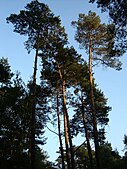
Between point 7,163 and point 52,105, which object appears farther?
point 52,105

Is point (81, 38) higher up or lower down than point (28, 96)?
higher up

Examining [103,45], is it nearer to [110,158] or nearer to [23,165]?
[23,165]

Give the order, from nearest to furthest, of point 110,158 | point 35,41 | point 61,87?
point 35,41, point 61,87, point 110,158

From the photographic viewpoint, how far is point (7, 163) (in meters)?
19.9

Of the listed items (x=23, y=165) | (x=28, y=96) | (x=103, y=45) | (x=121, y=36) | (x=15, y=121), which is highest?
(x=103, y=45)

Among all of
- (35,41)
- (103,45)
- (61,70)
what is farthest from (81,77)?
(35,41)

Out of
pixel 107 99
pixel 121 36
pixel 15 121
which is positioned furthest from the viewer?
pixel 107 99

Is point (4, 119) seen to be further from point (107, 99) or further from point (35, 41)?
point (107, 99)

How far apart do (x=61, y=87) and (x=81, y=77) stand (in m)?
2.10

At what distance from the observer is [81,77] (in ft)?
77.8

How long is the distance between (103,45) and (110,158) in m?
28.8

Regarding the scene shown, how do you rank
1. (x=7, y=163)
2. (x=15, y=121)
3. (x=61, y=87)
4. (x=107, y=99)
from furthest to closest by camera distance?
(x=107, y=99) → (x=61, y=87) → (x=7, y=163) → (x=15, y=121)

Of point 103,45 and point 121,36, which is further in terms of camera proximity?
point 103,45

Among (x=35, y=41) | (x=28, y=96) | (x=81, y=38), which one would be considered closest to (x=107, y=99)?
(x=81, y=38)
